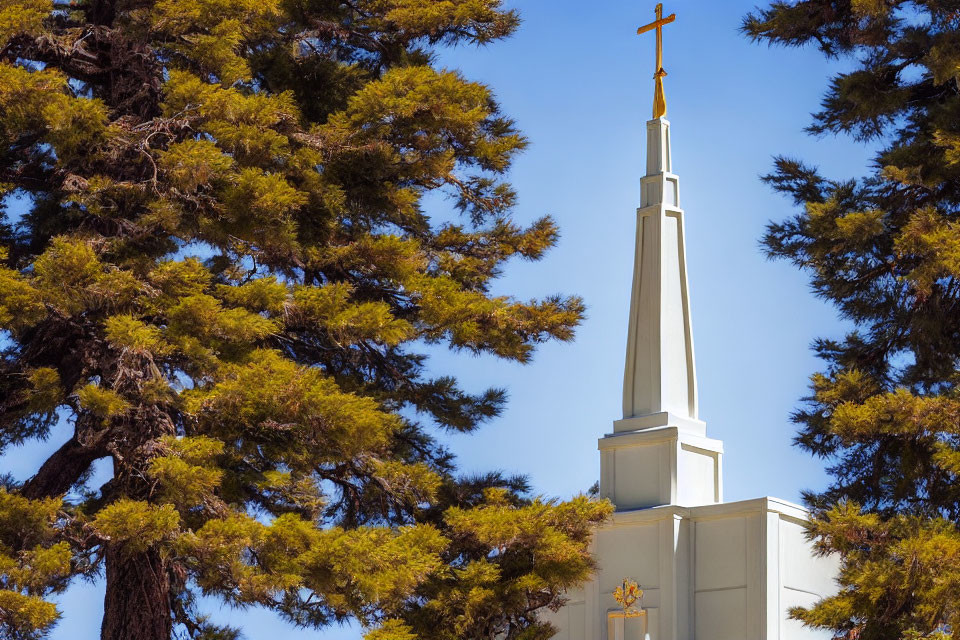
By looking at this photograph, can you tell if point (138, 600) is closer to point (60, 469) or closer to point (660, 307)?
point (60, 469)

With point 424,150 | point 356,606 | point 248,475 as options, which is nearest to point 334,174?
point 424,150

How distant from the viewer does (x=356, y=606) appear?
9945 millimetres

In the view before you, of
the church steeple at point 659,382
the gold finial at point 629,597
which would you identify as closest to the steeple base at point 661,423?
the church steeple at point 659,382

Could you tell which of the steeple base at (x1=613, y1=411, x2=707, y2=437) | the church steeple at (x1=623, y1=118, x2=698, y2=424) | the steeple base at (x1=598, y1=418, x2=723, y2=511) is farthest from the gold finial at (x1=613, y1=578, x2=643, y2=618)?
the church steeple at (x1=623, y1=118, x2=698, y2=424)

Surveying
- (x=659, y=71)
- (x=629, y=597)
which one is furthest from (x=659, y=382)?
(x=659, y=71)

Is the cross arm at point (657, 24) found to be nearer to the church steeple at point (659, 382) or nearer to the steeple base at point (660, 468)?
the church steeple at point (659, 382)

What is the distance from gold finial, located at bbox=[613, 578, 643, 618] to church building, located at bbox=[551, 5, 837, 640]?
0.06 ft

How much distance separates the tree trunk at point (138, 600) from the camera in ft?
35.1

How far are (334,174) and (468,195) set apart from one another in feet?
4.77

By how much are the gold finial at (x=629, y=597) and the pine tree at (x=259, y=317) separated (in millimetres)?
474

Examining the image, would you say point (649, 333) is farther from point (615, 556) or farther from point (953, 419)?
point (953, 419)

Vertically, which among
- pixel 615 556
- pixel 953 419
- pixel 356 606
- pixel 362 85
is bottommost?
pixel 356 606

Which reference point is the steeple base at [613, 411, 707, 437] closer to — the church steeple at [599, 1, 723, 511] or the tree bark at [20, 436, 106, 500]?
the church steeple at [599, 1, 723, 511]

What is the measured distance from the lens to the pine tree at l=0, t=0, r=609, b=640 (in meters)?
10.1
